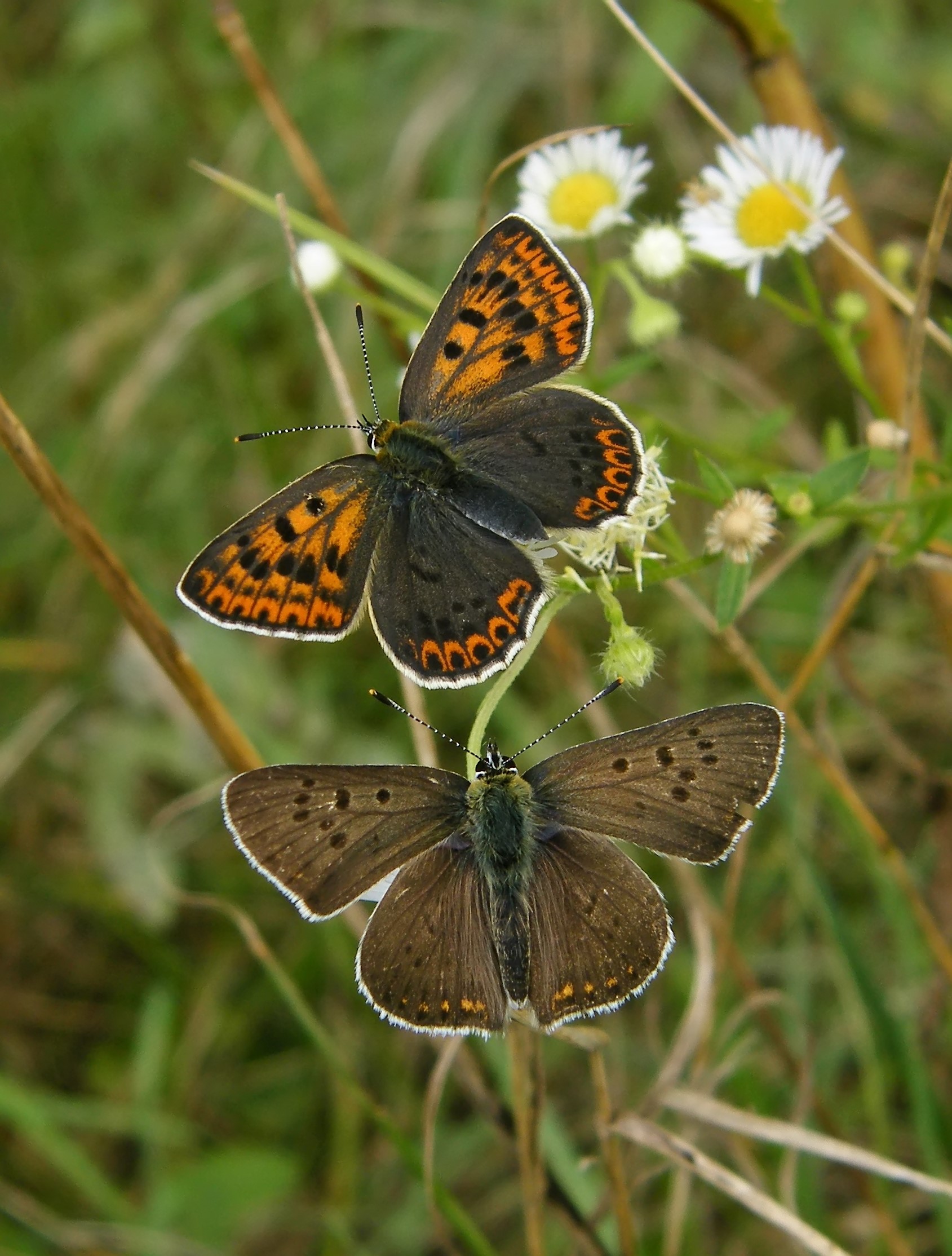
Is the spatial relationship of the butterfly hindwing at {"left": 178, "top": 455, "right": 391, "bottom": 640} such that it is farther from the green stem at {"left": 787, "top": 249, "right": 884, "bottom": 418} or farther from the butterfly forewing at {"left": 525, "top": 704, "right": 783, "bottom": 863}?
the green stem at {"left": 787, "top": 249, "right": 884, "bottom": 418}

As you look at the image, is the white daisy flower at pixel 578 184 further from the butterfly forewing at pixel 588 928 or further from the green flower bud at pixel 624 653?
the butterfly forewing at pixel 588 928

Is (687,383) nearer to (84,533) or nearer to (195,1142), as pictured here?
(84,533)

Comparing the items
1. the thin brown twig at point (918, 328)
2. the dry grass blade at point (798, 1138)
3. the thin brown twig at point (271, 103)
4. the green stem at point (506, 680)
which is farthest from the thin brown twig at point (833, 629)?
the thin brown twig at point (271, 103)

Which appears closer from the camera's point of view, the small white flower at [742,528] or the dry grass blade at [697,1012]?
the small white flower at [742,528]

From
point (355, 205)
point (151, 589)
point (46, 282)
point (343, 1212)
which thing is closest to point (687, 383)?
point (355, 205)

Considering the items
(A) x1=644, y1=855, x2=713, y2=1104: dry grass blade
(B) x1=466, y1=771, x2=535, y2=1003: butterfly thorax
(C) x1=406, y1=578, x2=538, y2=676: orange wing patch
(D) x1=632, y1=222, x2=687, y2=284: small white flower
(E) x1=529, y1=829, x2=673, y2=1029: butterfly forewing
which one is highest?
(D) x1=632, y1=222, x2=687, y2=284: small white flower

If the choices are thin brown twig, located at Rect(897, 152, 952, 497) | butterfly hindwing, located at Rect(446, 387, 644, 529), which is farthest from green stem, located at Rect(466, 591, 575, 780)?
thin brown twig, located at Rect(897, 152, 952, 497)
